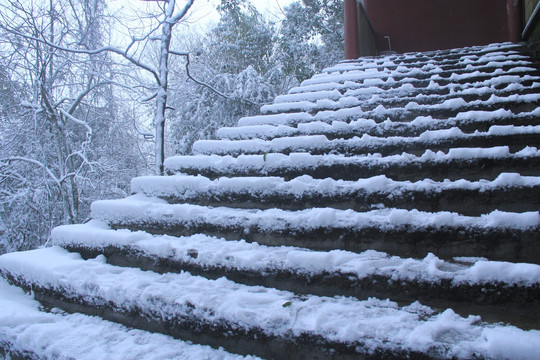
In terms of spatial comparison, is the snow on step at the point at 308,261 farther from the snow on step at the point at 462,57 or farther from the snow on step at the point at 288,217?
the snow on step at the point at 462,57

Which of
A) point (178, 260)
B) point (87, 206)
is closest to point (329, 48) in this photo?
point (87, 206)

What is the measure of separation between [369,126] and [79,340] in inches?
81.9

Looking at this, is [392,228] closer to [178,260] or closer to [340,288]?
[340,288]

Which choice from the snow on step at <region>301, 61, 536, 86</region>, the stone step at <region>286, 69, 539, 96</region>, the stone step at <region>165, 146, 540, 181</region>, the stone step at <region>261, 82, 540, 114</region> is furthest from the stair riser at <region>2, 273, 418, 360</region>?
the snow on step at <region>301, 61, 536, 86</region>

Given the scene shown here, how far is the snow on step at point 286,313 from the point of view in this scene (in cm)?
96

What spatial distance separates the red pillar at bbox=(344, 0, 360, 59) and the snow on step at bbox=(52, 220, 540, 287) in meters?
4.39

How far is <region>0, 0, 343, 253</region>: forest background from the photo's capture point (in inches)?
331

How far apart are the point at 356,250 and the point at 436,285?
0.37m

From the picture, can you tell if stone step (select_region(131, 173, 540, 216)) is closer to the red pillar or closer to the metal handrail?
the metal handrail

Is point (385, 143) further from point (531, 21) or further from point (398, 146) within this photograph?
point (531, 21)

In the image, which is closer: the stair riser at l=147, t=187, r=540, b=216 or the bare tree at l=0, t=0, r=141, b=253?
the stair riser at l=147, t=187, r=540, b=216

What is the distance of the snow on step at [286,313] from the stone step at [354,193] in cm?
58

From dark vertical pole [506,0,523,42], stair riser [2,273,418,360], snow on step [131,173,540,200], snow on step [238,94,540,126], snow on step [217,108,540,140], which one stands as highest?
dark vertical pole [506,0,523,42]

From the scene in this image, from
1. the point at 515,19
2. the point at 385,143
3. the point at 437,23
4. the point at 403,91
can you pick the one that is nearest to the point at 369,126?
the point at 385,143
